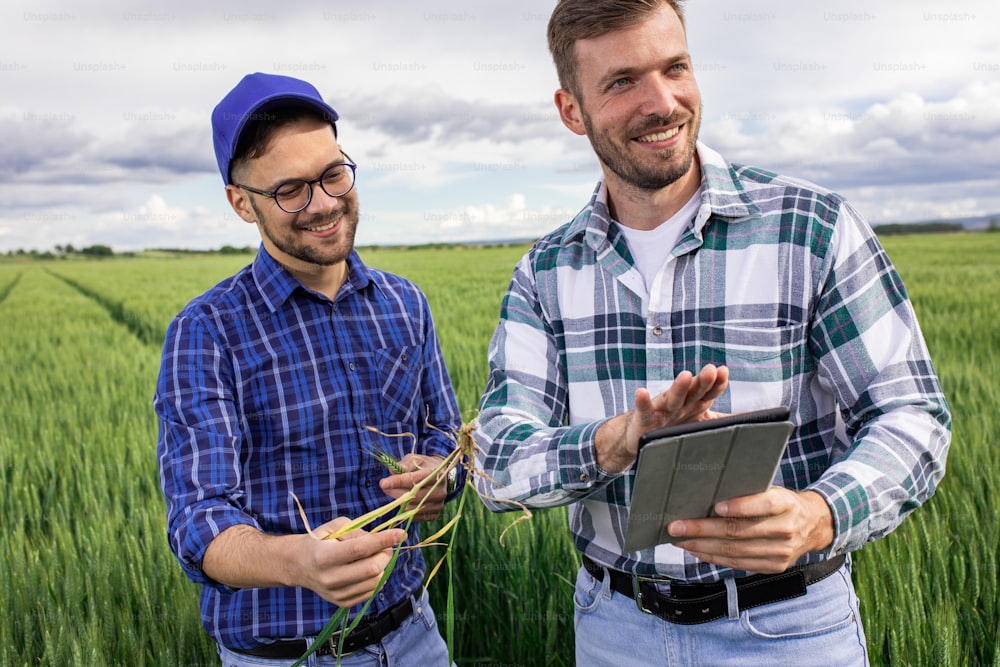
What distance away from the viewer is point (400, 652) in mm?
1636

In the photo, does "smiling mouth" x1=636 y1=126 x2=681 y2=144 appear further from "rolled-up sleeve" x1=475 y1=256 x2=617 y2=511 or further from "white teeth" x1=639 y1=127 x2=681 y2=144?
"rolled-up sleeve" x1=475 y1=256 x2=617 y2=511

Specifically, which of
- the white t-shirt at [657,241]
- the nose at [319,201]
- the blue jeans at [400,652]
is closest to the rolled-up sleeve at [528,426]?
the white t-shirt at [657,241]

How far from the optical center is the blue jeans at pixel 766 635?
4.50 ft

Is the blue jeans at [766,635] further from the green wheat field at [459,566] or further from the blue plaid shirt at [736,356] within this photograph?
the green wheat field at [459,566]

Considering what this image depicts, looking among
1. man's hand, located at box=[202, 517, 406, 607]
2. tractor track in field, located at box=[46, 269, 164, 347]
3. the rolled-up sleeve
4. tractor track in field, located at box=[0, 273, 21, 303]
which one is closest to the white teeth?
the rolled-up sleeve

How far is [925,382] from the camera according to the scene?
1.33 metres

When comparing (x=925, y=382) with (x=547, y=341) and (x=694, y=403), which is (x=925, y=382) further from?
(x=547, y=341)

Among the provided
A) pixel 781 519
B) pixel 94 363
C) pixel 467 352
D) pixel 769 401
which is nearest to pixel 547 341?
pixel 769 401

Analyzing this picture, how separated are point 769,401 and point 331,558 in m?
0.82

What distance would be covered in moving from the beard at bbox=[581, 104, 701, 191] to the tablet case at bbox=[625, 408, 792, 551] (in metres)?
0.65

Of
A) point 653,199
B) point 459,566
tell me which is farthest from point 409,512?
point 459,566

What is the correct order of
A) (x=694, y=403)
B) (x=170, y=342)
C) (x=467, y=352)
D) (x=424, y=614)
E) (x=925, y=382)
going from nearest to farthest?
(x=694, y=403), (x=925, y=382), (x=170, y=342), (x=424, y=614), (x=467, y=352)

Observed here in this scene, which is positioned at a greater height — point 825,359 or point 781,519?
point 825,359

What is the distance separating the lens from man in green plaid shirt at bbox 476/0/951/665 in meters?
1.30
